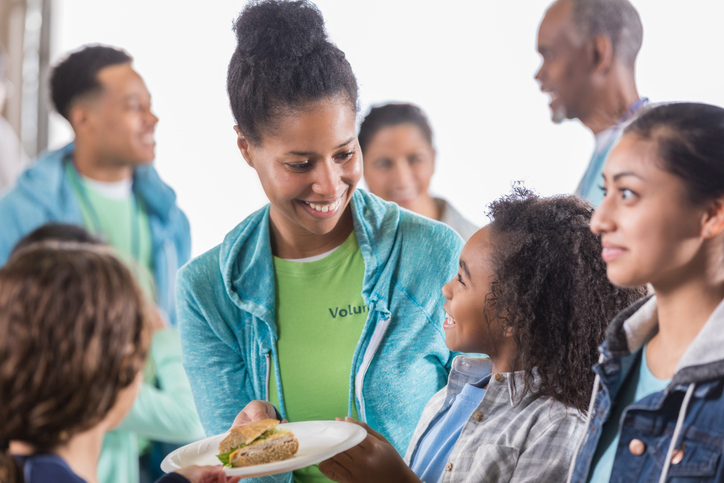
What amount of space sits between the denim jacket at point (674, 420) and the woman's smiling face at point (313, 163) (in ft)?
1.97

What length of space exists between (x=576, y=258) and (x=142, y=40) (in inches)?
101

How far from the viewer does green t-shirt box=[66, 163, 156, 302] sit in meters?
2.72

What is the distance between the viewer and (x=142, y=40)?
10.2ft

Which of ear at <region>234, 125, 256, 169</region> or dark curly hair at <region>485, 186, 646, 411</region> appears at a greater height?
ear at <region>234, 125, 256, 169</region>

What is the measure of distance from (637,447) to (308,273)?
78 cm

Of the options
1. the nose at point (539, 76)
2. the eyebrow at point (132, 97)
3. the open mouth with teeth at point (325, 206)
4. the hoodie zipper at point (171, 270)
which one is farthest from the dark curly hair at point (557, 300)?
the eyebrow at point (132, 97)

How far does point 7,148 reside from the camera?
125 inches

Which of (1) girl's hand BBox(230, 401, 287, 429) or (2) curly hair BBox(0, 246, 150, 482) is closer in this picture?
(2) curly hair BBox(0, 246, 150, 482)

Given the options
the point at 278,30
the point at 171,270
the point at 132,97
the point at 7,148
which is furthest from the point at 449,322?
the point at 7,148

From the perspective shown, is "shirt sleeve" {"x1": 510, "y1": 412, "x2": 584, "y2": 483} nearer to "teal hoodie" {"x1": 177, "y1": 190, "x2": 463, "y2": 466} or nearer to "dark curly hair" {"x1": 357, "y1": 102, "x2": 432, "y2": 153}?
"teal hoodie" {"x1": 177, "y1": 190, "x2": 463, "y2": 466}

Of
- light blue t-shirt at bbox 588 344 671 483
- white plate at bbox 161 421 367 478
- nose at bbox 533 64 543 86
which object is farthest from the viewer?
nose at bbox 533 64 543 86

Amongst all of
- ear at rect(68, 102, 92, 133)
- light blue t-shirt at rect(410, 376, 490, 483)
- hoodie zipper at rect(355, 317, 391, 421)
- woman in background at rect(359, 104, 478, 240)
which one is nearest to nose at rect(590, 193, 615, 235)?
light blue t-shirt at rect(410, 376, 490, 483)

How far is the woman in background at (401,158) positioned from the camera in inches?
108

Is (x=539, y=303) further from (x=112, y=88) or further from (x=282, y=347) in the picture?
(x=112, y=88)
